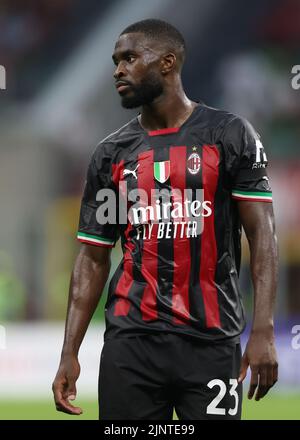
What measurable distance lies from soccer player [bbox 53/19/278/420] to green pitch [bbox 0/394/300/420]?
4.74 meters

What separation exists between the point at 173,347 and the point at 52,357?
7.48 meters

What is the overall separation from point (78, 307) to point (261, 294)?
0.80 m

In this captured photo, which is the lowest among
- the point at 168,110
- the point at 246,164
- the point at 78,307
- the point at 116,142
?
the point at 78,307

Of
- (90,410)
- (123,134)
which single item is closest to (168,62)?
(123,134)

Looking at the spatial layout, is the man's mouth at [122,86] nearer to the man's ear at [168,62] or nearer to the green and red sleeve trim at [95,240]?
the man's ear at [168,62]

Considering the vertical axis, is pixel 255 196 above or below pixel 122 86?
below

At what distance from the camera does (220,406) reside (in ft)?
12.1

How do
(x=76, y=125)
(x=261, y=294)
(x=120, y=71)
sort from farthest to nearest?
(x=76, y=125), (x=120, y=71), (x=261, y=294)

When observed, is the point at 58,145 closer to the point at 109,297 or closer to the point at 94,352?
the point at 94,352

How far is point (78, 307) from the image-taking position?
13.2ft

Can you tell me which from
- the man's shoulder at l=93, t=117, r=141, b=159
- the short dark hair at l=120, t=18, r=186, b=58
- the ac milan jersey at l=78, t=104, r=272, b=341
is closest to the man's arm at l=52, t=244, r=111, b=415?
the ac milan jersey at l=78, t=104, r=272, b=341

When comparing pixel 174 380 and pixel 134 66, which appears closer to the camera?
pixel 174 380

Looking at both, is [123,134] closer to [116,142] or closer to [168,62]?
[116,142]
